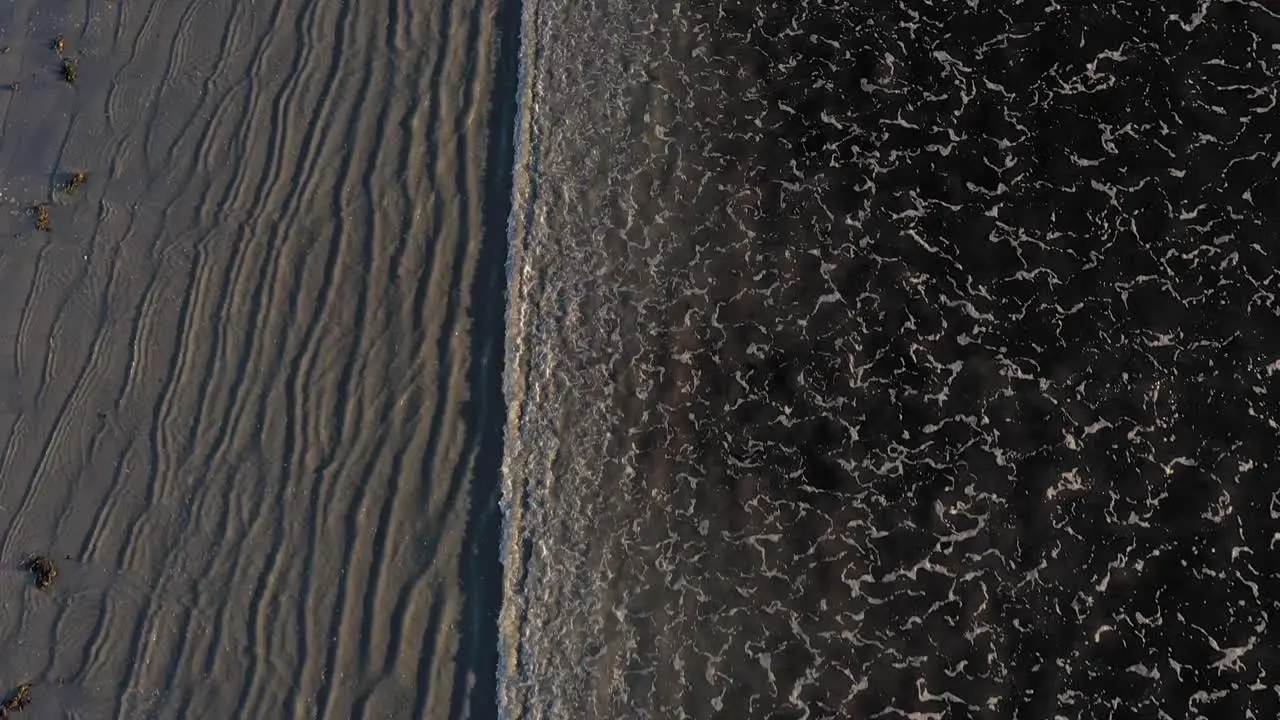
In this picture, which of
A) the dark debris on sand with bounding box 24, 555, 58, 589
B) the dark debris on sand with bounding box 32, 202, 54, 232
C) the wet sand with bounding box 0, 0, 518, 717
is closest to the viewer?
the wet sand with bounding box 0, 0, 518, 717

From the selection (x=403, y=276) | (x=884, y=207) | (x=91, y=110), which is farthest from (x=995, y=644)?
(x=91, y=110)

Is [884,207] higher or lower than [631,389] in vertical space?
higher

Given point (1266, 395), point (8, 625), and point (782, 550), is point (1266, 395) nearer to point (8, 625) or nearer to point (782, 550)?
point (782, 550)

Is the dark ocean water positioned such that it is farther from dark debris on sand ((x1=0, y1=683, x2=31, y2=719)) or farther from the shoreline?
dark debris on sand ((x1=0, y1=683, x2=31, y2=719))

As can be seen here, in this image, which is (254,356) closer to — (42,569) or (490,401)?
(490,401)

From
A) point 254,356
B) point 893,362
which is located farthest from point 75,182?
point 893,362

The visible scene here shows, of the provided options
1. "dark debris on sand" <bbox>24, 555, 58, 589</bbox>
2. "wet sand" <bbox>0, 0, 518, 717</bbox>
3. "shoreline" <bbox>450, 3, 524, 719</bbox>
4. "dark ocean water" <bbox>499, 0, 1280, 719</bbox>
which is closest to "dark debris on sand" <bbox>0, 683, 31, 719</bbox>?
"wet sand" <bbox>0, 0, 518, 717</bbox>

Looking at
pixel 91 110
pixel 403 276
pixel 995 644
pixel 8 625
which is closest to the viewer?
pixel 995 644
